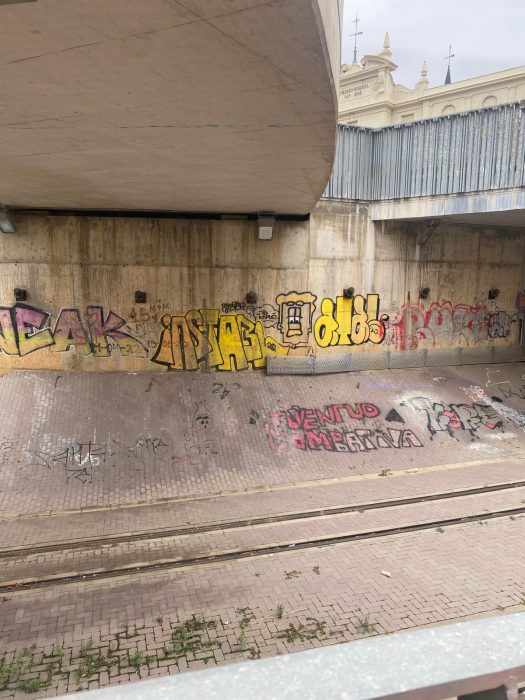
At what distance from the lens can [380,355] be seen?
1511cm

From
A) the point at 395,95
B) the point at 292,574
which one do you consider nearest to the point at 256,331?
the point at 292,574

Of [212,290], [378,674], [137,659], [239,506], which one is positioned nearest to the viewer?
[378,674]

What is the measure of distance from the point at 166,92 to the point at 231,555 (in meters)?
6.54

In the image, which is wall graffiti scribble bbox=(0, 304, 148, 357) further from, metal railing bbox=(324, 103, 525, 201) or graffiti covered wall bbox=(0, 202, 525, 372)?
metal railing bbox=(324, 103, 525, 201)

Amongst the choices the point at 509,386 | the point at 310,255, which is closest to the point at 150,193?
the point at 310,255

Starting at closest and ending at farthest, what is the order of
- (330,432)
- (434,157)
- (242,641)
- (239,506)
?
(242,641)
(239,506)
(330,432)
(434,157)

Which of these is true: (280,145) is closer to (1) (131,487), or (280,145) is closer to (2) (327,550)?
(2) (327,550)

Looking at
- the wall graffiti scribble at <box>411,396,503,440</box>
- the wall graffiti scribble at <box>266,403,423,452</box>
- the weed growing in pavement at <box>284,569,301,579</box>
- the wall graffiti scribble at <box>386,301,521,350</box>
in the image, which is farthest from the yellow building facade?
the weed growing in pavement at <box>284,569,301,579</box>

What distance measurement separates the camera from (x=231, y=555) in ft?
24.6

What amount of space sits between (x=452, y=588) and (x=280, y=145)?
6.77m

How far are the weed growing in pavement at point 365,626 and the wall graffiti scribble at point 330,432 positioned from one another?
5.69 metres

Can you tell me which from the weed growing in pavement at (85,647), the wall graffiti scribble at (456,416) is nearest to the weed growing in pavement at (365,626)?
the weed growing in pavement at (85,647)

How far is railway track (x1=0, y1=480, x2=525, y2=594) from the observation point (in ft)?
23.2

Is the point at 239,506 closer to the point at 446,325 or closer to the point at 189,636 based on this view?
the point at 189,636
